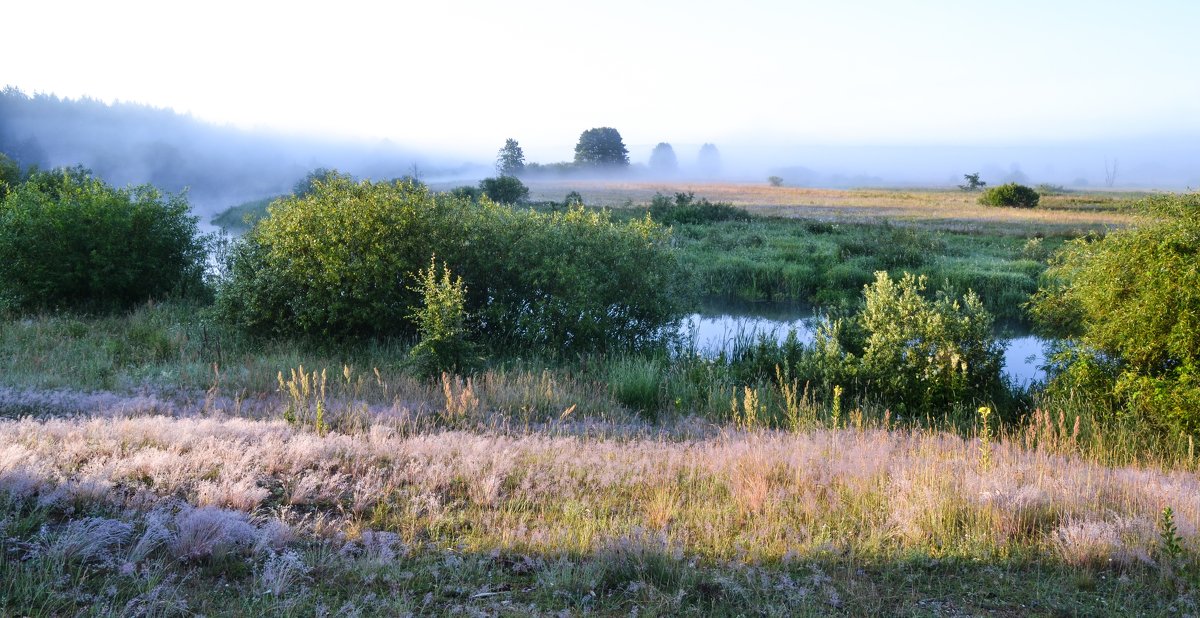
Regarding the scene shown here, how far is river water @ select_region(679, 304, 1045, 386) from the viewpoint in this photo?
17938 mm

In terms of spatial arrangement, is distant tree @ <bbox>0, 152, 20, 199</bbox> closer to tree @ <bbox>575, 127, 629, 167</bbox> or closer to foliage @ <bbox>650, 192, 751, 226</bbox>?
foliage @ <bbox>650, 192, 751, 226</bbox>

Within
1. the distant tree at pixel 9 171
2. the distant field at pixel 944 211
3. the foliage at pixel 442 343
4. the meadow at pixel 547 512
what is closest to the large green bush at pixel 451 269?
the foliage at pixel 442 343

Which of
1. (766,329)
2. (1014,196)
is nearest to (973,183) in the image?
(1014,196)

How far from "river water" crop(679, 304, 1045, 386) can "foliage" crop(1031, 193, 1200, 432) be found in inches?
132

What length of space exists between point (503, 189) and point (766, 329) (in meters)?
33.2

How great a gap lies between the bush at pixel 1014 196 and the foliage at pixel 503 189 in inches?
1313

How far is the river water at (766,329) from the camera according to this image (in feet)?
58.9

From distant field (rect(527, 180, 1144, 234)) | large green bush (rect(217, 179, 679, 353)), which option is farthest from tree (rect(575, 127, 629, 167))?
large green bush (rect(217, 179, 679, 353))

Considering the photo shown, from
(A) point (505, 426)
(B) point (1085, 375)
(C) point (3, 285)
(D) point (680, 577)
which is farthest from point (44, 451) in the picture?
A: (C) point (3, 285)

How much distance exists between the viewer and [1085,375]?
11141 mm

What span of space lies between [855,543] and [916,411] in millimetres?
7799

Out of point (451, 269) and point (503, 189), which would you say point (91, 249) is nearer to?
point (451, 269)

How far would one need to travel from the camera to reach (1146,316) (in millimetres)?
10477

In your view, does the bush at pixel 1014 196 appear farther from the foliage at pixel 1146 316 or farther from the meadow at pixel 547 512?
the meadow at pixel 547 512
